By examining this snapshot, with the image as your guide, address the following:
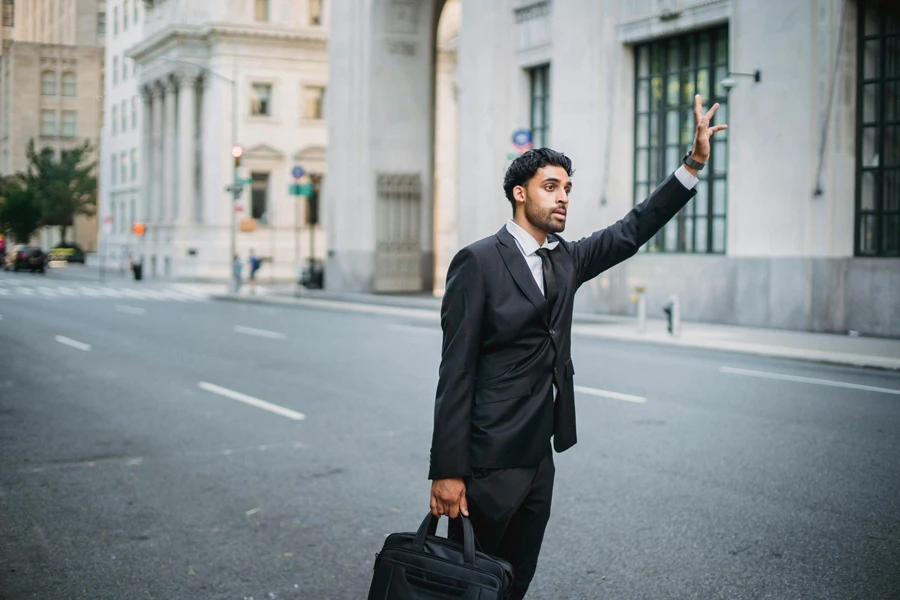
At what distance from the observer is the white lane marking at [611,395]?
Result: 40.3 feet

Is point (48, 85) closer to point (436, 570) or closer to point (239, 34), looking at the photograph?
point (239, 34)

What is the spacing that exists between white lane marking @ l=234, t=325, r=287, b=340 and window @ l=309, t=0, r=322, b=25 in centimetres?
4270

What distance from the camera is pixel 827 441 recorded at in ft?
31.1

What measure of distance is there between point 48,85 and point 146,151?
42.6m

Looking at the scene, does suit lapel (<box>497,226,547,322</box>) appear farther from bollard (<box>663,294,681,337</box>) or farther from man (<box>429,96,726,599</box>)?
bollard (<box>663,294,681,337</box>)

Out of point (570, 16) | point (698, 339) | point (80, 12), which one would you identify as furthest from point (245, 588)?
point (80, 12)

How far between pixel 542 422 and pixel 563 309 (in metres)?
0.43

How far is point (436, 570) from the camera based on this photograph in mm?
3480

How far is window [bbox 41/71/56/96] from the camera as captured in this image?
347 feet

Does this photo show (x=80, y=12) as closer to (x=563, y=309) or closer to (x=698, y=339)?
(x=698, y=339)

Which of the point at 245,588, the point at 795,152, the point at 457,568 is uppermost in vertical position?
the point at 795,152

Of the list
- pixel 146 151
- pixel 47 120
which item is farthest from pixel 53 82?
pixel 146 151

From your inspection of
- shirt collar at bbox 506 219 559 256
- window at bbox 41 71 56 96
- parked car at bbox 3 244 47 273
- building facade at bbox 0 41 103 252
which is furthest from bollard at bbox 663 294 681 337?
window at bbox 41 71 56 96

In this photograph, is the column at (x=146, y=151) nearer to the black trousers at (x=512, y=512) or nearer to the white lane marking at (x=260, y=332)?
the white lane marking at (x=260, y=332)
